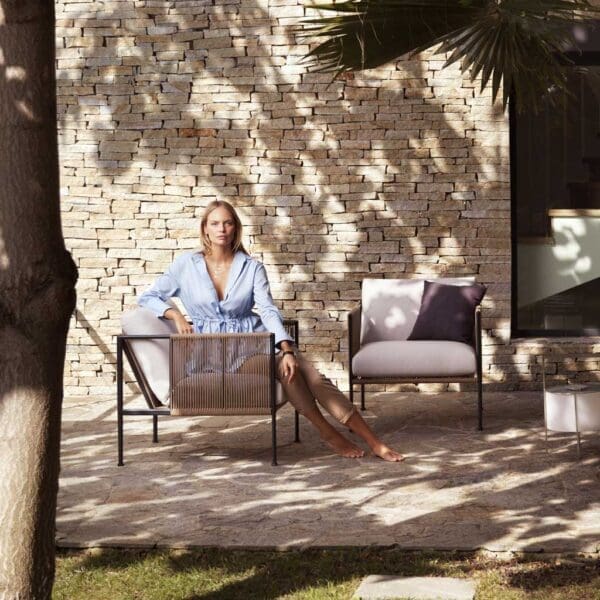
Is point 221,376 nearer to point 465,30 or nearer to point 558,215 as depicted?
point 465,30

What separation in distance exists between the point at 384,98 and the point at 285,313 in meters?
1.60

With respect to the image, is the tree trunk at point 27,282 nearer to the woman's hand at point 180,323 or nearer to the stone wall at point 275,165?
the woman's hand at point 180,323

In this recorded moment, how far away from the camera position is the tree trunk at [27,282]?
2986mm

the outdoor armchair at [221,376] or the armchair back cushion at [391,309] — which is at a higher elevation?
the armchair back cushion at [391,309]

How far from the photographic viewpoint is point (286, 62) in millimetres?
8211

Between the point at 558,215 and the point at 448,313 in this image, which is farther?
the point at 558,215

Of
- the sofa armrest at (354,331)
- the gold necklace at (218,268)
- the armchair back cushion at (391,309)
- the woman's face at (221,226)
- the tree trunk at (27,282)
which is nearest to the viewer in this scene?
the tree trunk at (27,282)

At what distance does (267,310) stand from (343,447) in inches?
30.8

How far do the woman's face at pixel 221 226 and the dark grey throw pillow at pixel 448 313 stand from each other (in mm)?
1512

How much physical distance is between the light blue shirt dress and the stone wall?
2032 mm

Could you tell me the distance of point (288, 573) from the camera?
3.93 meters

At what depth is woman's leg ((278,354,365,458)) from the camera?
232 inches

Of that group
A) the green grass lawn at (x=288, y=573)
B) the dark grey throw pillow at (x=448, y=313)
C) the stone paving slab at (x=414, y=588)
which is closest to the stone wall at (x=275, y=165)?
the dark grey throw pillow at (x=448, y=313)

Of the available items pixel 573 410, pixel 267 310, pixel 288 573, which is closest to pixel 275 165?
pixel 267 310
